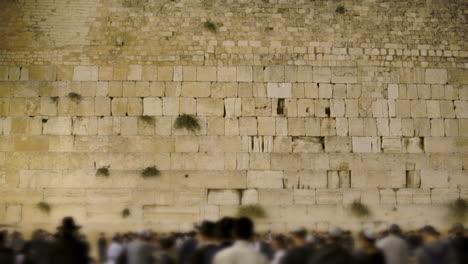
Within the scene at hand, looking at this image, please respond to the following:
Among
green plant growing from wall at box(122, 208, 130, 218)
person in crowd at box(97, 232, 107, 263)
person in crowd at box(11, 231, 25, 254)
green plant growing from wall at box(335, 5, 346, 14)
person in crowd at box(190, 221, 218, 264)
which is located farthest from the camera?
green plant growing from wall at box(335, 5, 346, 14)

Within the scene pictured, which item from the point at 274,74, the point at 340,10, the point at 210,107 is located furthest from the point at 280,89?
the point at 340,10

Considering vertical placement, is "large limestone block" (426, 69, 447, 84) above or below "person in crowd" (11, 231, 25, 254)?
above

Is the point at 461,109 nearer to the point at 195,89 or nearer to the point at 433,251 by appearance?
the point at 195,89

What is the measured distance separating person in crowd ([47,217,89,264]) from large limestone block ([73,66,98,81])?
790 cm

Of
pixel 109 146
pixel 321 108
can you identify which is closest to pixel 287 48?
pixel 321 108

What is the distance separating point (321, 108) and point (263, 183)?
2182 millimetres

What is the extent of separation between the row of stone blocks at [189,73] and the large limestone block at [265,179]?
6.98 feet

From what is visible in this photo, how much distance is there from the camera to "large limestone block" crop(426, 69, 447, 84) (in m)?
13.9

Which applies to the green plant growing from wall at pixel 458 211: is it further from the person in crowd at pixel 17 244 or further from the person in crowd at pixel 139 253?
the person in crowd at pixel 17 244

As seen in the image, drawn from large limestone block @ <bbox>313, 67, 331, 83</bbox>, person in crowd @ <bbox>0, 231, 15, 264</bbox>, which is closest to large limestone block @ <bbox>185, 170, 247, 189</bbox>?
large limestone block @ <bbox>313, 67, 331, 83</bbox>

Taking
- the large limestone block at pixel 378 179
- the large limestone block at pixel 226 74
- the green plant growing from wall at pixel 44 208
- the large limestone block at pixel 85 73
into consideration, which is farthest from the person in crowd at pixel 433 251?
the large limestone block at pixel 85 73

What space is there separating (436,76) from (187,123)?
5867mm

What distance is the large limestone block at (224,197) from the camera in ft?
42.1

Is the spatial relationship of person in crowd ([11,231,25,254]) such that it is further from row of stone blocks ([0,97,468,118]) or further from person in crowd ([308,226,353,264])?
person in crowd ([308,226,353,264])
